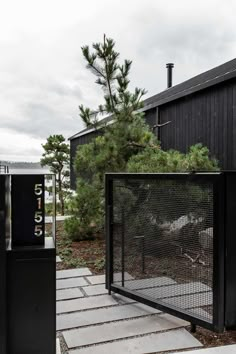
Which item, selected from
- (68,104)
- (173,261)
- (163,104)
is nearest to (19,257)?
(173,261)

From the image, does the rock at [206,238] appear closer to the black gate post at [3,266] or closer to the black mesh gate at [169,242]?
the black mesh gate at [169,242]

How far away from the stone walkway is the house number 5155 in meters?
0.85

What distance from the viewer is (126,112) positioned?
15.2 feet

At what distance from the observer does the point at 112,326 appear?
2352 millimetres

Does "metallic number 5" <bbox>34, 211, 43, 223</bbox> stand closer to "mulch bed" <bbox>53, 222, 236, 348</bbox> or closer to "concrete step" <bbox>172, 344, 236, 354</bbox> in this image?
"concrete step" <bbox>172, 344, 236, 354</bbox>

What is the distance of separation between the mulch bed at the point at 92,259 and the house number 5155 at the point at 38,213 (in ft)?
4.32

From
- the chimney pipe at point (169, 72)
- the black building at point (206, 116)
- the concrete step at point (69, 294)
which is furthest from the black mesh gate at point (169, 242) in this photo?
the chimney pipe at point (169, 72)

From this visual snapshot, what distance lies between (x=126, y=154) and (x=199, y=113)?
160 cm

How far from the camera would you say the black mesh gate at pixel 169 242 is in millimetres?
2119

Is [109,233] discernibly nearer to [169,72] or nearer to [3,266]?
[3,266]

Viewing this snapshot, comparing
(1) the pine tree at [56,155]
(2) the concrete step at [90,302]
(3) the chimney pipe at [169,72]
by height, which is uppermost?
(3) the chimney pipe at [169,72]

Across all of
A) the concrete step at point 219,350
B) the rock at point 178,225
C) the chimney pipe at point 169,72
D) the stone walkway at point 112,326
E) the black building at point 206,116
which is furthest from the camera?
the chimney pipe at point 169,72

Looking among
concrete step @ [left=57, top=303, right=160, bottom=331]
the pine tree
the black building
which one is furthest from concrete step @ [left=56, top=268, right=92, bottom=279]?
the pine tree

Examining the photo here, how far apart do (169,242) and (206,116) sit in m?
3.32
